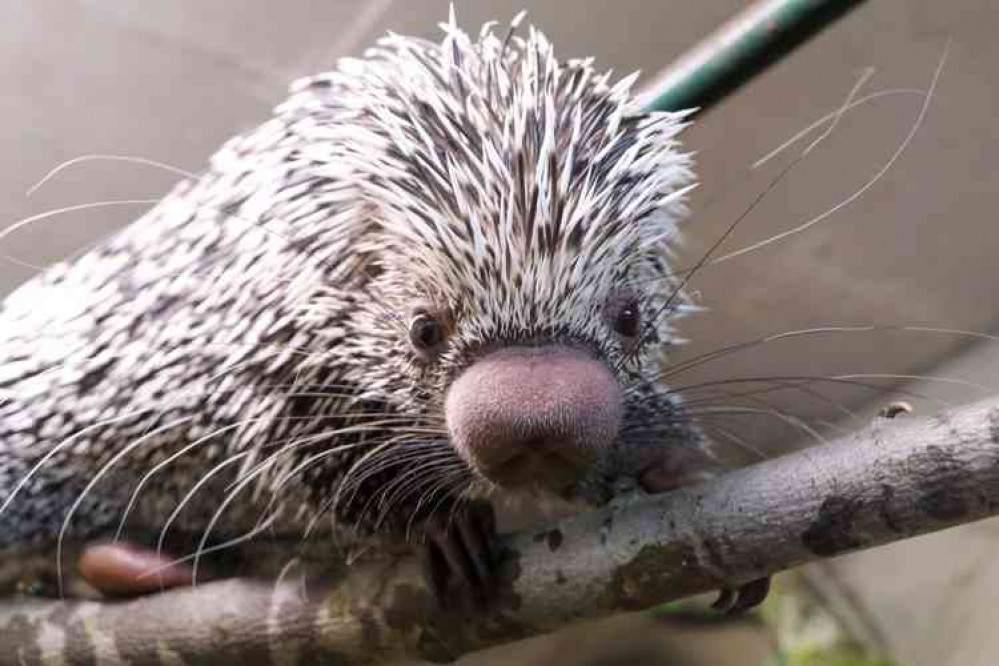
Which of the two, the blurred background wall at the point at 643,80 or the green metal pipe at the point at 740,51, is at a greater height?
the blurred background wall at the point at 643,80

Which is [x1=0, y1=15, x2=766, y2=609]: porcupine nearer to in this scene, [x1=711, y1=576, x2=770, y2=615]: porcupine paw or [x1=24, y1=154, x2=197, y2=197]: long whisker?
[x1=711, y1=576, x2=770, y2=615]: porcupine paw

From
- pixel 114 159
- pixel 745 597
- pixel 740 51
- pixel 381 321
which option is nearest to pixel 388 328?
pixel 381 321

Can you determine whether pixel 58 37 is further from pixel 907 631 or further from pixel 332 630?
pixel 907 631

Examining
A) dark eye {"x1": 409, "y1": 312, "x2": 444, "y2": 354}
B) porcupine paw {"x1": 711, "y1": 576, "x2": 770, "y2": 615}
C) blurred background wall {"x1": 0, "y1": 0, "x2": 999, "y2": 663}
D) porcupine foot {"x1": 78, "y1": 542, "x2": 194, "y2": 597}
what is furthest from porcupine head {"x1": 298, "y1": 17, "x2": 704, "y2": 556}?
blurred background wall {"x1": 0, "y1": 0, "x2": 999, "y2": 663}

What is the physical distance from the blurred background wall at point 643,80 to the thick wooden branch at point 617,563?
1.16 m

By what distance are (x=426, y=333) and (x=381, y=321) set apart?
0.13 metres

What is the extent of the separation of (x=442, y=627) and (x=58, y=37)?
80.9 inches

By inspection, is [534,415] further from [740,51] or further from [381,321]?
[740,51]

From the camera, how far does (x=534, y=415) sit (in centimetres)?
123

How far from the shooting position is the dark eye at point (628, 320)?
1612 mm

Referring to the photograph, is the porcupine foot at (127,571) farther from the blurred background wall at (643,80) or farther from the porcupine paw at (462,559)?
the blurred background wall at (643,80)

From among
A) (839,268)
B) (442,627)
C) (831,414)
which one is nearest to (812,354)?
(839,268)

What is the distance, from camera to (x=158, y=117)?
2975 millimetres

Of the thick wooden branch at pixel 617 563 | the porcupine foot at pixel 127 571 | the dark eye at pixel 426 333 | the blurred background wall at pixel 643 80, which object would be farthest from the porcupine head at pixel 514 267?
the blurred background wall at pixel 643 80
